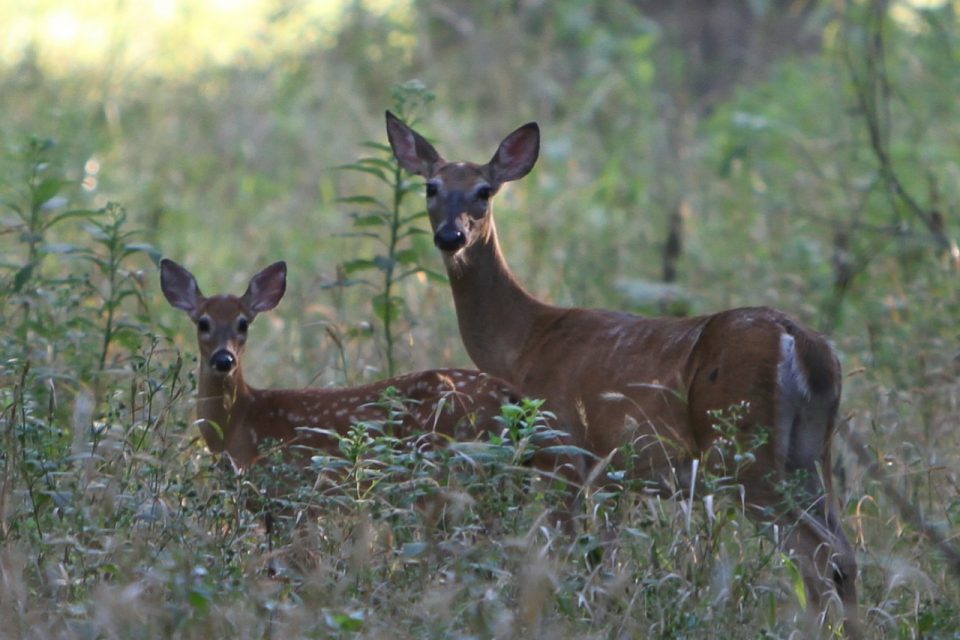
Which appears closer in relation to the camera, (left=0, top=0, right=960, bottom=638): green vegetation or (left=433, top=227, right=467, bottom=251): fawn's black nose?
(left=0, top=0, right=960, bottom=638): green vegetation

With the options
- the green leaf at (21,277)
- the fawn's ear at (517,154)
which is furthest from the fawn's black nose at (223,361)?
the fawn's ear at (517,154)

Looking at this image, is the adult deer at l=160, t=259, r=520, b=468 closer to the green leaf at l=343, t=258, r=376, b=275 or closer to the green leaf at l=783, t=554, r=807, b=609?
the green leaf at l=343, t=258, r=376, b=275

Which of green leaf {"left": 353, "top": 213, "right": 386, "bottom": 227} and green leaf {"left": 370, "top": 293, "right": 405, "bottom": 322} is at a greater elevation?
green leaf {"left": 353, "top": 213, "right": 386, "bottom": 227}

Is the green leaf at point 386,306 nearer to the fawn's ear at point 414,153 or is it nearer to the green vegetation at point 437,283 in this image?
the green vegetation at point 437,283

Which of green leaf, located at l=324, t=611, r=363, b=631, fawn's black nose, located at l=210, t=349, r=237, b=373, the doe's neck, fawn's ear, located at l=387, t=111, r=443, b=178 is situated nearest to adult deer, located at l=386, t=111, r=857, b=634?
the doe's neck

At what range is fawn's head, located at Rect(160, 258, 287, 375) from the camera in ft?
19.7

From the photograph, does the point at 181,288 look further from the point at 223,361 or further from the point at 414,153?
the point at 414,153

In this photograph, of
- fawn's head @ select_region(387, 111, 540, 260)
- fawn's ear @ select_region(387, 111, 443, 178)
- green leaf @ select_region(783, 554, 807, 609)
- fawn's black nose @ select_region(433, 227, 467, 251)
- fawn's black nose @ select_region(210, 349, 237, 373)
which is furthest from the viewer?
fawn's ear @ select_region(387, 111, 443, 178)

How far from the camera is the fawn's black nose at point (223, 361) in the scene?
588cm

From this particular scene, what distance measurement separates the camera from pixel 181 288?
6293mm

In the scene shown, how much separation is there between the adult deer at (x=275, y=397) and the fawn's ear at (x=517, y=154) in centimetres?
105

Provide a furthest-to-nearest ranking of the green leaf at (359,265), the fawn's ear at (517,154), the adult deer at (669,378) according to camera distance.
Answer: the fawn's ear at (517,154)
the green leaf at (359,265)
the adult deer at (669,378)

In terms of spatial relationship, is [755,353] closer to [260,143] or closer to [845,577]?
[845,577]

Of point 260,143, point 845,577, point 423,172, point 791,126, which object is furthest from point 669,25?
point 845,577
